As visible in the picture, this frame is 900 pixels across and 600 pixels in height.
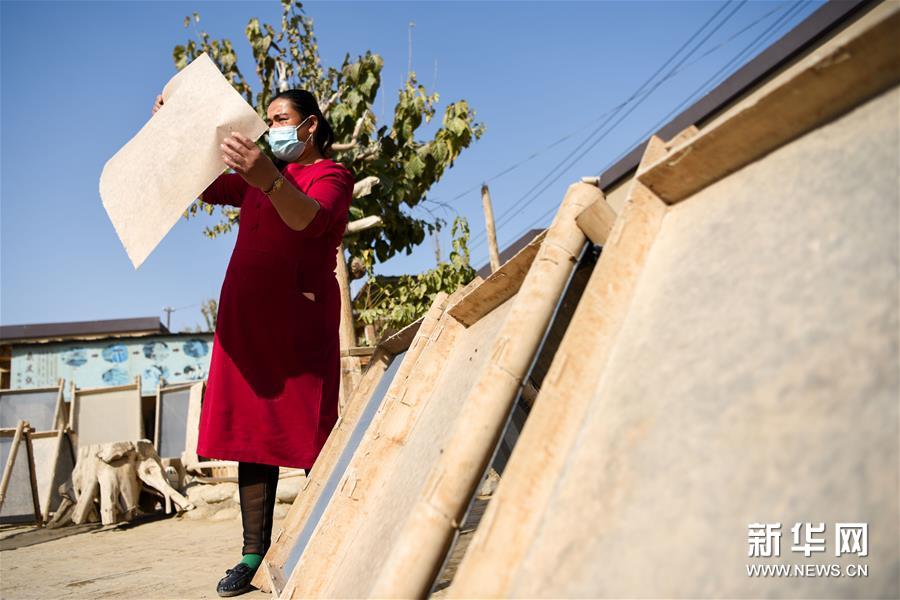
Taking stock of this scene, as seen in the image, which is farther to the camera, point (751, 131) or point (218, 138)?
point (218, 138)

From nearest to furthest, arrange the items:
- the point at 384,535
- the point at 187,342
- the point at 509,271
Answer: the point at 384,535
the point at 509,271
the point at 187,342

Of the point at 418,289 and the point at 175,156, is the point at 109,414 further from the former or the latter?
the point at 175,156

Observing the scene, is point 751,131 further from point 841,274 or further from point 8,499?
point 8,499

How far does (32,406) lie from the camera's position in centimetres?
977

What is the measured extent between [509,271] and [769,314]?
71cm

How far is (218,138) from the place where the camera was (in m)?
1.87

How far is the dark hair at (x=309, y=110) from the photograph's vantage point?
2551 mm

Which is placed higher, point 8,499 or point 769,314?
point 769,314

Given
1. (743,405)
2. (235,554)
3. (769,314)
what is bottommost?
(235,554)

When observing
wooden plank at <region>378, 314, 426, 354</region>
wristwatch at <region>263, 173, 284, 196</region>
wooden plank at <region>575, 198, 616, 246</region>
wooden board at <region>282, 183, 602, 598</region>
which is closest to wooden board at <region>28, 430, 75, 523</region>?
wooden plank at <region>378, 314, 426, 354</region>

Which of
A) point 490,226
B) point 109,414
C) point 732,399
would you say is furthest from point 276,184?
point 490,226

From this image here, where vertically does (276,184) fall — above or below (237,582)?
above

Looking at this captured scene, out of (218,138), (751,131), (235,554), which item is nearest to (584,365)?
(751,131)

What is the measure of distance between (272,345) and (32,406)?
29.8 feet
